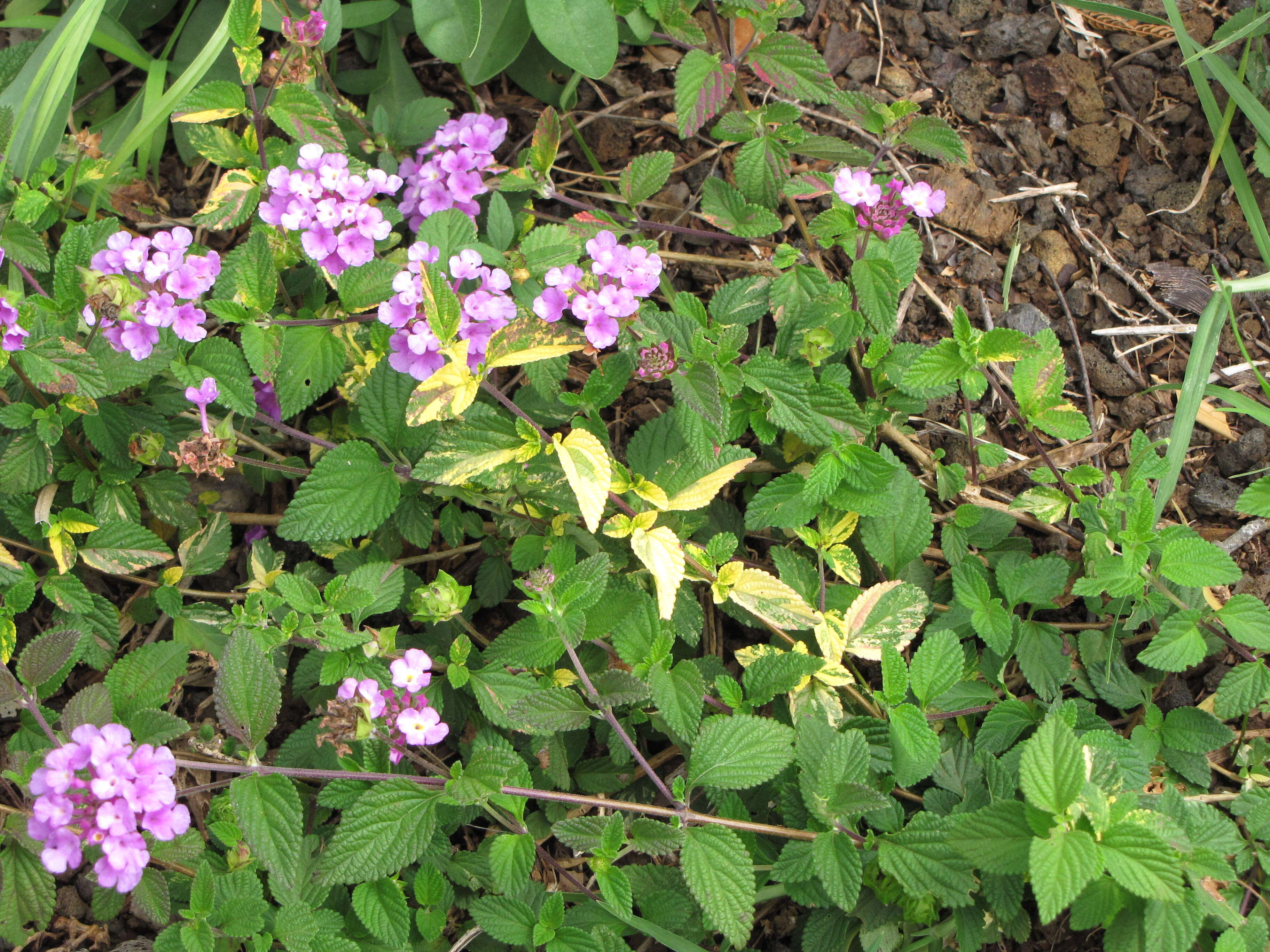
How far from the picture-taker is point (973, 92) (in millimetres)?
3113

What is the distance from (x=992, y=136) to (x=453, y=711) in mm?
2333

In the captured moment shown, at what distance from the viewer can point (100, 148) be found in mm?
2996

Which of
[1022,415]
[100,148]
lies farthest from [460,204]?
[1022,415]

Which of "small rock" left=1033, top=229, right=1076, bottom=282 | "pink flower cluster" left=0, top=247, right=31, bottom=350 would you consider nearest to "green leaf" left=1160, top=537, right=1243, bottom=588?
"small rock" left=1033, top=229, right=1076, bottom=282

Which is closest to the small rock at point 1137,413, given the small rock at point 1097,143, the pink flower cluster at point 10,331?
→ the small rock at point 1097,143

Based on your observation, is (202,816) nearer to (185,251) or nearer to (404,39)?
(185,251)

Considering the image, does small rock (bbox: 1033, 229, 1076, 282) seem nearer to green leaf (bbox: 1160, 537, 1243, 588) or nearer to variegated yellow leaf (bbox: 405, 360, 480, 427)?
green leaf (bbox: 1160, 537, 1243, 588)

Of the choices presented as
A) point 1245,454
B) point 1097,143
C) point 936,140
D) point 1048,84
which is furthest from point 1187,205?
point 936,140

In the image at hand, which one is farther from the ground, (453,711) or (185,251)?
(185,251)

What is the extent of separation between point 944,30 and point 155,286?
2441 mm

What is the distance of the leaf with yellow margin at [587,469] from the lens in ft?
6.63

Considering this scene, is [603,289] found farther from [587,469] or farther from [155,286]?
[155,286]

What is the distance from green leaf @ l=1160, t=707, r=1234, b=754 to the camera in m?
2.40

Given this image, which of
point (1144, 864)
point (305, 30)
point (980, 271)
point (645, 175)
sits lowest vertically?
point (1144, 864)
